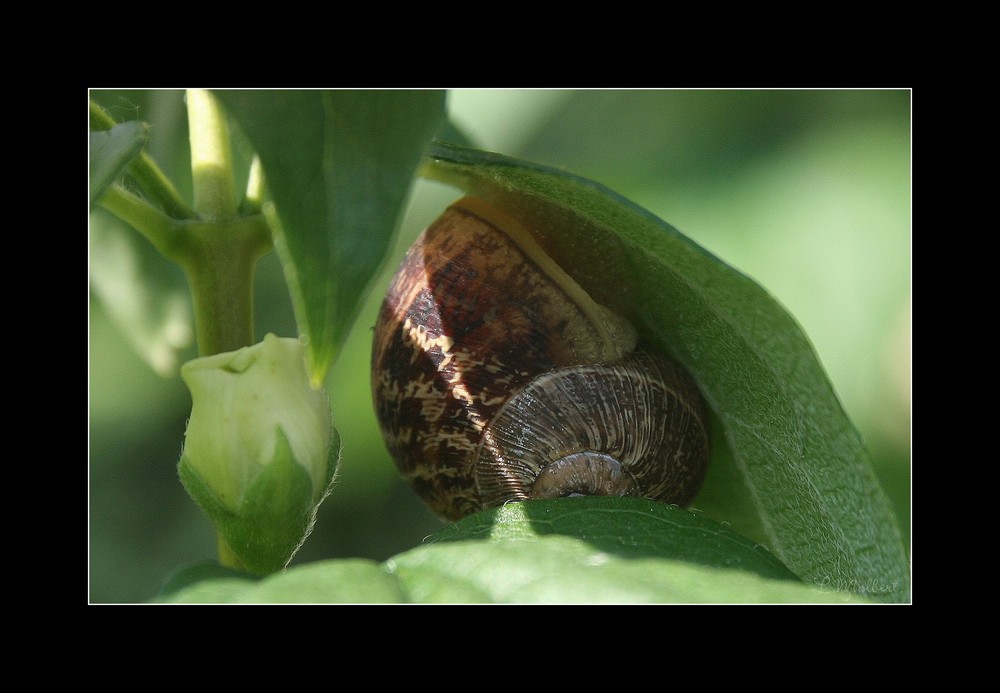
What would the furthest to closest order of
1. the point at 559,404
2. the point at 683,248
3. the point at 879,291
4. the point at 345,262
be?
the point at 879,291, the point at 559,404, the point at 683,248, the point at 345,262

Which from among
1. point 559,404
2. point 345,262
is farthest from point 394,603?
point 559,404

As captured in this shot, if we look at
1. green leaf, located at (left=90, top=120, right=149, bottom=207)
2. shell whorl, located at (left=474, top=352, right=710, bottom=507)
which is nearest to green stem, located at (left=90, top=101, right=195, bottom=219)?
green leaf, located at (left=90, top=120, right=149, bottom=207)

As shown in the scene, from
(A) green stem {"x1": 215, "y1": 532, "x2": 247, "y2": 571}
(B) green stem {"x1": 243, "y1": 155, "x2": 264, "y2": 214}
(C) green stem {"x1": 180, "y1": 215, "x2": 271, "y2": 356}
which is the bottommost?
(A) green stem {"x1": 215, "y1": 532, "x2": 247, "y2": 571}

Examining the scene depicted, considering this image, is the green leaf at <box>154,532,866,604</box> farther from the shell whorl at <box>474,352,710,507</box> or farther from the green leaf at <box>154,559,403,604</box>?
the shell whorl at <box>474,352,710,507</box>

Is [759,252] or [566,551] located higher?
[759,252]

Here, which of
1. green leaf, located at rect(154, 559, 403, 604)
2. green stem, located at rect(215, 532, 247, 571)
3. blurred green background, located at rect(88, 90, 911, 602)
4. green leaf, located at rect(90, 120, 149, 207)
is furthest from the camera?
blurred green background, located at rect(88, 90, 911, 602)

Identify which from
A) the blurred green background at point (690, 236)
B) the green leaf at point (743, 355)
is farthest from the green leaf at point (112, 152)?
the blurred green background at point (690, 236)

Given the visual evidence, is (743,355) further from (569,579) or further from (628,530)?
(569,579)

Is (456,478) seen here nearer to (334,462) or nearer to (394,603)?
(334,462)
